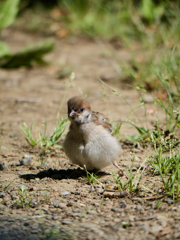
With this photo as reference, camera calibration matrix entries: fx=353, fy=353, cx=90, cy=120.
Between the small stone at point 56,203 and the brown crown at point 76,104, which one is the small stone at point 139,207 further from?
the brown crown at point 76,104

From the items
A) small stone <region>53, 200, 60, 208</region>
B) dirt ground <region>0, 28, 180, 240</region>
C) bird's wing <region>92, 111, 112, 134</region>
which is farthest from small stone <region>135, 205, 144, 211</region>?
bird's wing <region>92, 111, 112, 134</region>

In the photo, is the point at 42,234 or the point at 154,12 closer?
the point at 42,234

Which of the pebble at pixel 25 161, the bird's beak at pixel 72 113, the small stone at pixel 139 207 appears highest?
the bird's beak at pixel 72 113

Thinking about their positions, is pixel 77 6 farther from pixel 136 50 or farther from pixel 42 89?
pixel 42 89

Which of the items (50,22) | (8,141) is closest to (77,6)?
(50,22)

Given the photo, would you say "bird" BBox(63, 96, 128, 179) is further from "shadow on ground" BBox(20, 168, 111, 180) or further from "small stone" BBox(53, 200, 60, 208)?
"small stone" BBox(53, 200, 60, 208)

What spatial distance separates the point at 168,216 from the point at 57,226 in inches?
37.6

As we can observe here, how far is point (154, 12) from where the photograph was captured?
9.82m

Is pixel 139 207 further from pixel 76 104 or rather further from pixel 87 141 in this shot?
pixel 76 104

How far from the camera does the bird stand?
152 inches

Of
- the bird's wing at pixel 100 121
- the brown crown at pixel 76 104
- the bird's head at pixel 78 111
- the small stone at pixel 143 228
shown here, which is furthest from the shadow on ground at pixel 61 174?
→ the small stone at pixel 143 228

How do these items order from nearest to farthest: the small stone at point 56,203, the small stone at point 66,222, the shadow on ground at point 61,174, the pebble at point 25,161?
the small stone at point 66,222 → the small stone at point 56,203 → the shadow on ground at point 61,174 → the pebble at point 25,161

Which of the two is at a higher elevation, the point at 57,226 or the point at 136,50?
the point at 136,50

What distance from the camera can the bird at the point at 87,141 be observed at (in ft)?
12.6
